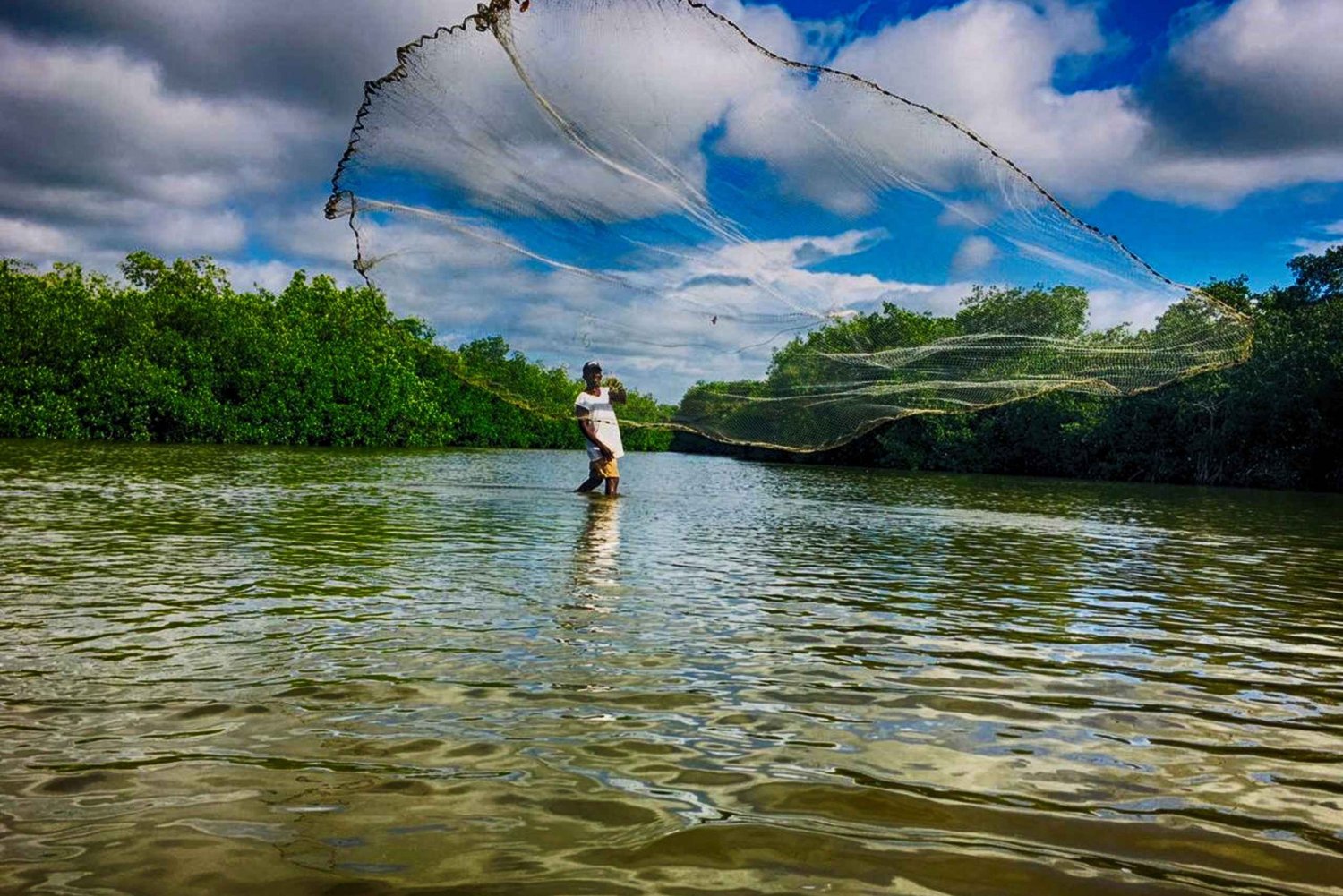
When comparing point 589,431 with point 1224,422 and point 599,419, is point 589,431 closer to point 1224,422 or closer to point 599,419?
point 599,419

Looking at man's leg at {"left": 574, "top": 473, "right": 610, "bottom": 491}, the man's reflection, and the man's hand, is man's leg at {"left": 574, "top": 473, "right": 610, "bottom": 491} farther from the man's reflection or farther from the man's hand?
the man's hand

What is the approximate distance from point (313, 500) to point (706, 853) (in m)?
16.3

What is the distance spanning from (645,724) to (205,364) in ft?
214

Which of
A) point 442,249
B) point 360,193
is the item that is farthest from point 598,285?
point 360,193

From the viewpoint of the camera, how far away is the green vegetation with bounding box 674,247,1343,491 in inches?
1752

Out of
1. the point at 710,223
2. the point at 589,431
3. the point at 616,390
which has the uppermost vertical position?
the point at 710,223

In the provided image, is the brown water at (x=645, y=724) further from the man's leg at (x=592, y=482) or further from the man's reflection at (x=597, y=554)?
the man's leg at (x=592, y=482)

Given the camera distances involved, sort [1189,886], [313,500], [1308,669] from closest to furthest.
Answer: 1. [1189,886]
2. [1308,669]
3. [313,500]

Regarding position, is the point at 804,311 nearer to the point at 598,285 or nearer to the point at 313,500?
the point at 598,285

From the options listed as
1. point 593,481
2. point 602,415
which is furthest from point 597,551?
point 593,481

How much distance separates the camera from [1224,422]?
156ft

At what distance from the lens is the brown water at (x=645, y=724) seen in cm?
316

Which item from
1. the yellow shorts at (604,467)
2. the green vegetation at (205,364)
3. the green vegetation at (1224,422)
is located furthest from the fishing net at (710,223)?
the green vegetation at (1224,422)

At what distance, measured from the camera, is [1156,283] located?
1338cm
